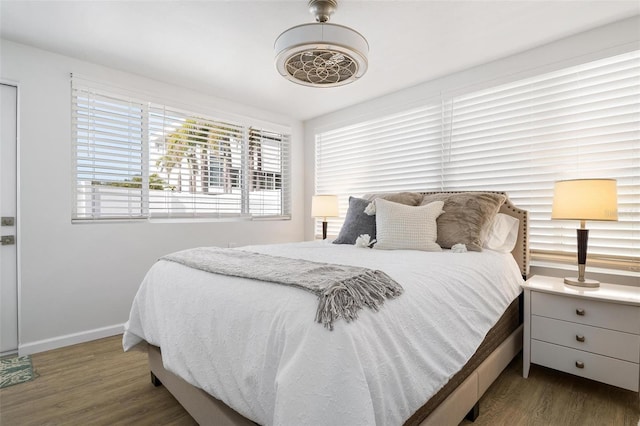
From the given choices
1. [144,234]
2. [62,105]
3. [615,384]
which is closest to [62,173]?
[62,105]

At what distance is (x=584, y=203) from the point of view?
2.00 m

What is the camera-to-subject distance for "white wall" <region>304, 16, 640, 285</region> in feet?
7.38

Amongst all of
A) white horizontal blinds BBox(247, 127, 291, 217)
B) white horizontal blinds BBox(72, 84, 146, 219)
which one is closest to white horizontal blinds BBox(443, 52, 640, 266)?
white horizontal blinds BBox(247, 127, 291, 217)

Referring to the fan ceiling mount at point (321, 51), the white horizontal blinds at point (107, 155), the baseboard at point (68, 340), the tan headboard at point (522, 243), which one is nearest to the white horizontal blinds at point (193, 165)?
the white horizontal blinds at point (107, 155)

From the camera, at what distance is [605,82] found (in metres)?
2.31

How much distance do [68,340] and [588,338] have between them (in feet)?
12.1

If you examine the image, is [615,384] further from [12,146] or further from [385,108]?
[12,146]

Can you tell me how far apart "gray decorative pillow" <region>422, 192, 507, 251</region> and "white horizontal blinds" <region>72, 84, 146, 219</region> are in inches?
107

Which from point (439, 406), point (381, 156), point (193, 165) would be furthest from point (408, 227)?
point (193, 165)

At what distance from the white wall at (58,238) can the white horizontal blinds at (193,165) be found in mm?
317

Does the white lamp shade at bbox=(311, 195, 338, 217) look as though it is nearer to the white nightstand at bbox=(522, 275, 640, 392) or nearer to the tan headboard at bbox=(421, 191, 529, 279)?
the tan headboard at bbox=(421, 191, 529, 279)

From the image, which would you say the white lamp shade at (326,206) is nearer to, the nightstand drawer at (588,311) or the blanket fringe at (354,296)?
the nightstand drawer at (588,311)

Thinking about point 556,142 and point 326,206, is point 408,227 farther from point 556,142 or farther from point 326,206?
point 326,206

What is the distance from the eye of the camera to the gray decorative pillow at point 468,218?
91.2 inches
